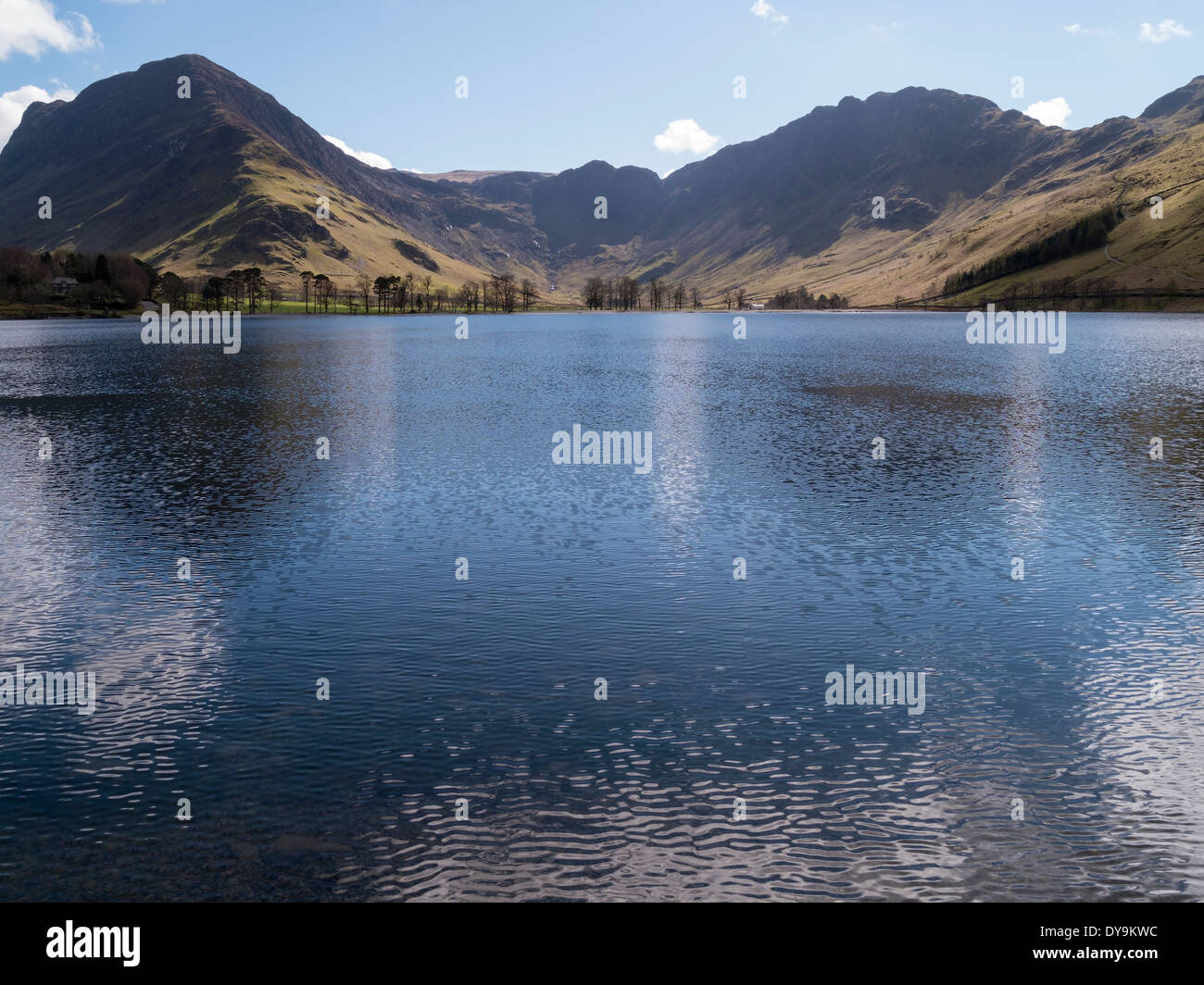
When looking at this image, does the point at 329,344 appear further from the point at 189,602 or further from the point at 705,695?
the point at 705,695

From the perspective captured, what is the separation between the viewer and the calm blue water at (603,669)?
17.5 m

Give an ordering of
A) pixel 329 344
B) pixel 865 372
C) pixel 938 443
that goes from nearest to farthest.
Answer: pixel 938 443 → pixel 865 372 → pixel 329 344

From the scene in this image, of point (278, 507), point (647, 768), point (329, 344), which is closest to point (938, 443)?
point (278, 507)

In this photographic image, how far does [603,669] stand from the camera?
26.8 metres

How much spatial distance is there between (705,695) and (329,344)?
182523mm

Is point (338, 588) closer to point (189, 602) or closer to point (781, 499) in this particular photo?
point (189, 602)

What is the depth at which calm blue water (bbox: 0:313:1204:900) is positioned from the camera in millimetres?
17516

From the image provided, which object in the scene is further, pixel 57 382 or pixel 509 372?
pixel 509 372

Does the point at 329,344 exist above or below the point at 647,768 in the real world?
above

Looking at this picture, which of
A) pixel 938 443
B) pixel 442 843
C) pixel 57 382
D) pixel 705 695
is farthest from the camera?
pixel 57 382

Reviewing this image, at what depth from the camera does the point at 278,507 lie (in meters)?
47.4
